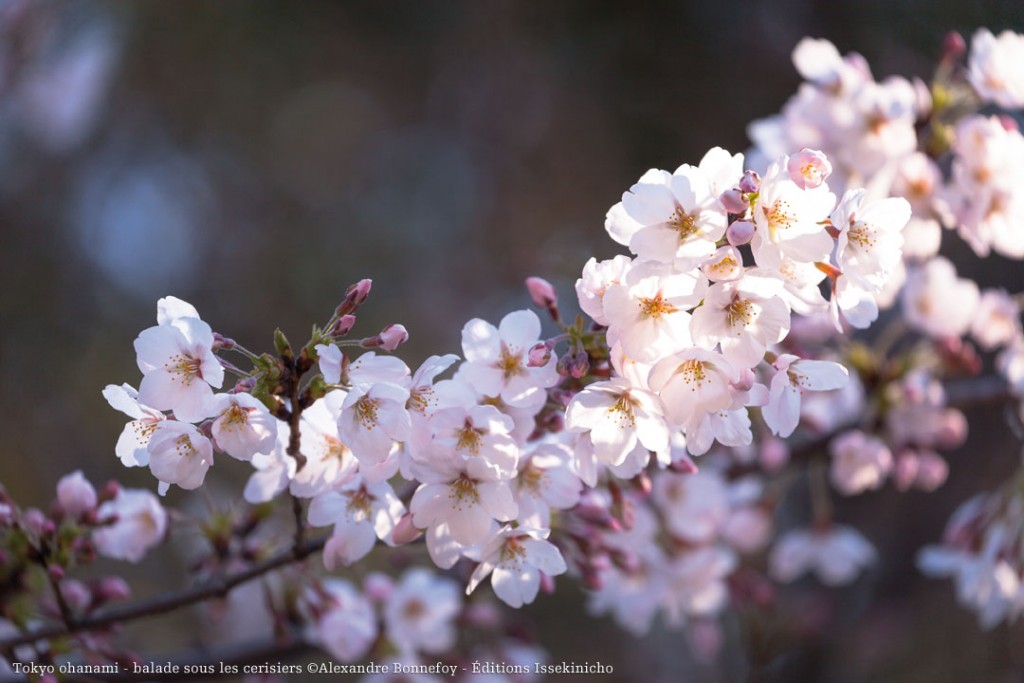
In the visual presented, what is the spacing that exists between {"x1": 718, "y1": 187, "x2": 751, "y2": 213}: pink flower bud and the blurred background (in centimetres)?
155

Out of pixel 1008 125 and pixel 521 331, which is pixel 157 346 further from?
pixel 1008 125

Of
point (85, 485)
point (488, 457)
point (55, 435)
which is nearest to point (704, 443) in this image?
point (488, 457)

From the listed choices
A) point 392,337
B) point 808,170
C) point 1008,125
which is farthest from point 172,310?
point 1008,125

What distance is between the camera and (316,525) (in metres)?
1.32

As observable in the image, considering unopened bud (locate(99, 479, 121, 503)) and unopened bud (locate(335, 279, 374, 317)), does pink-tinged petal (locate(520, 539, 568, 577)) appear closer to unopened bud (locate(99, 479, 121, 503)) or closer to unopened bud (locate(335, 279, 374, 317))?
unopened bud (locate(335, 279, 374, 317))

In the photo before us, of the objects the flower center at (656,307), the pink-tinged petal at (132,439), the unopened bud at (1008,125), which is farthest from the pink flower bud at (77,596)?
the unopened bud at (1008,125)

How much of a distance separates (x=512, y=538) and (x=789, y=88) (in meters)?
3.14

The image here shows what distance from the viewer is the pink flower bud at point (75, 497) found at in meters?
1.55

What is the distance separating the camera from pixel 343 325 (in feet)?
3.97

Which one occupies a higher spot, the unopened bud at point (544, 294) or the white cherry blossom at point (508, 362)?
the unopened bud at point (544, 294)

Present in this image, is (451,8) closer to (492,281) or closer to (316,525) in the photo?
(492,281)

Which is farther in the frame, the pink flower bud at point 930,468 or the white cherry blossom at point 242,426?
the pink flower bud at point 930,468

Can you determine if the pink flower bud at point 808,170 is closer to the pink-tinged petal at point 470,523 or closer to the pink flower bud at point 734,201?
the pink flower bud at point 734,201

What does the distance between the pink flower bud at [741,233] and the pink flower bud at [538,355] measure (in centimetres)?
28
